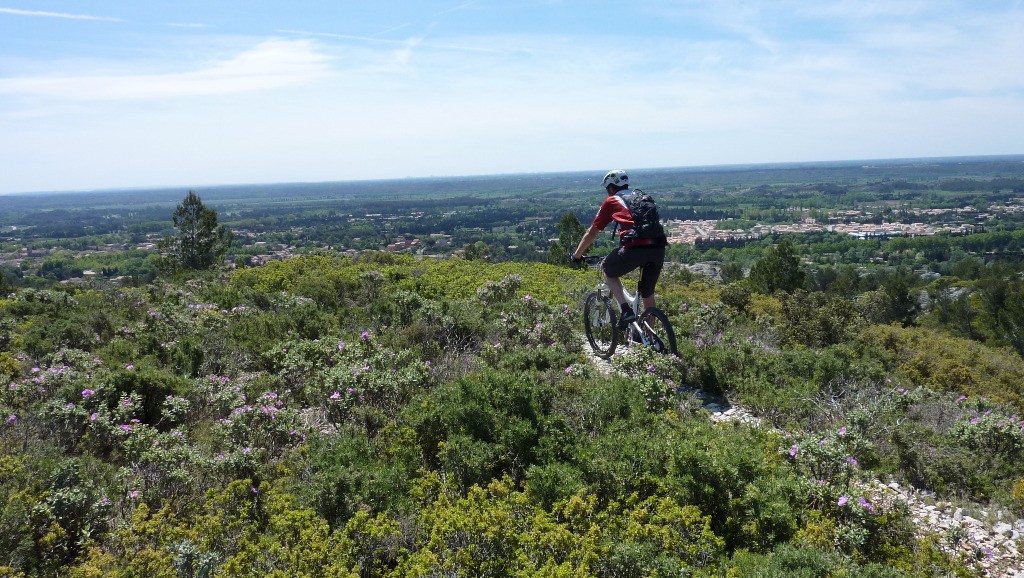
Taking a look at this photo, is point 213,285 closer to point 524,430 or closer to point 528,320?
point 528,320

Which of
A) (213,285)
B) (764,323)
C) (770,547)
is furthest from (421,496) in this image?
(213,285)

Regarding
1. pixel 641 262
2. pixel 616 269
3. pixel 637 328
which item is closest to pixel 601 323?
pixel 637 328

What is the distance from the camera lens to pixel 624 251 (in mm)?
6293

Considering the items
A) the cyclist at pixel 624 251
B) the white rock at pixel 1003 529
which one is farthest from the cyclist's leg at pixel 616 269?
the white rock at pixel 1003 529

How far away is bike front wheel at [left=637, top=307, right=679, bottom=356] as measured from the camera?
6316 millimetres

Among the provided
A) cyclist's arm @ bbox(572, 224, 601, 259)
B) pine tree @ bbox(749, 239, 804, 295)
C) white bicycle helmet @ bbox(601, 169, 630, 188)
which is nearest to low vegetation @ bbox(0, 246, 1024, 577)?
cyclist's arm @ bbox(572, 224, 601, 259)

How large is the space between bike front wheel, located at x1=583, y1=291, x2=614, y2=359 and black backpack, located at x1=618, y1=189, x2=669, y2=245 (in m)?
1.32

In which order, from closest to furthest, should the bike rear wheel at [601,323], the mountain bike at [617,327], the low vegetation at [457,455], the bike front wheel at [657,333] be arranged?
the low vegetation at [457,455]
the bike front wheel at [657,333]
the mountain bike at [617,327]
the bike rear wheel at [601,323]

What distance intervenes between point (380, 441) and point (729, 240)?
108458mm

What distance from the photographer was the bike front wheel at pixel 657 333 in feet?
20.7

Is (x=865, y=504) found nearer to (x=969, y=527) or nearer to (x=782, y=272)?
(x=969, y=527)

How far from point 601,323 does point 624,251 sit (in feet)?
4.97

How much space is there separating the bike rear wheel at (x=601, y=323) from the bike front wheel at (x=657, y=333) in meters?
0.50

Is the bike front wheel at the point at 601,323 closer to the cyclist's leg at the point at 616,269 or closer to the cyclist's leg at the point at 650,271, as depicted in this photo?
the cyclist's leg at the point at 616,269
